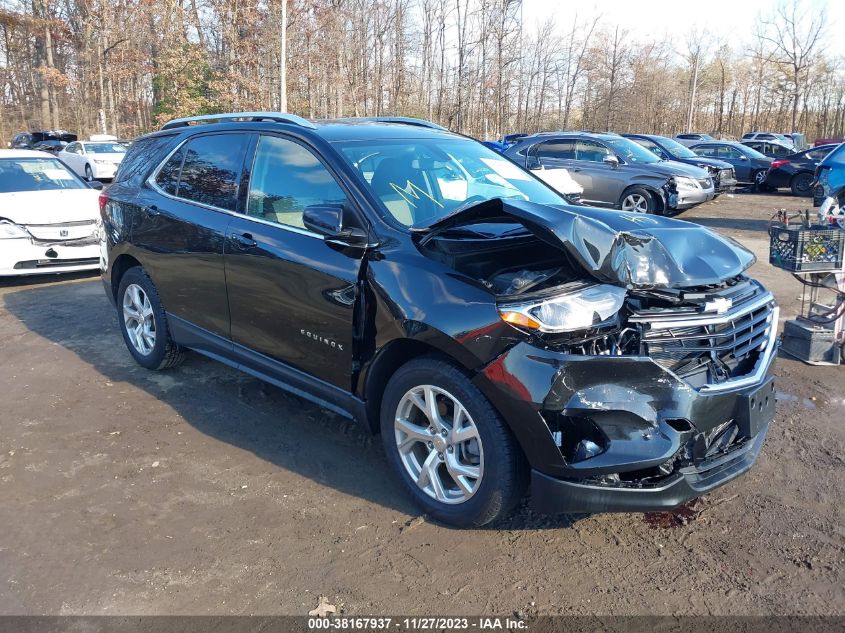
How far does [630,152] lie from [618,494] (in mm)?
12814

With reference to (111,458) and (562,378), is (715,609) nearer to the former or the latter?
(562,378)

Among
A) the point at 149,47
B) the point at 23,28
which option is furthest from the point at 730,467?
the point at 23,28

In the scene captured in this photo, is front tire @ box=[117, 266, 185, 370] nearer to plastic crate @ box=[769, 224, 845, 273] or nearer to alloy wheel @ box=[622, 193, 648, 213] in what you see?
plastic crate @ box=[769, 224, 845, 273]

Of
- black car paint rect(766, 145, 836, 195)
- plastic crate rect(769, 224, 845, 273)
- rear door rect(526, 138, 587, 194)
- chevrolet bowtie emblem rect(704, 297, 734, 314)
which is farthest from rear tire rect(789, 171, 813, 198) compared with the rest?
chevrolet bowtie emblem rect(704, 297, 734, 314)

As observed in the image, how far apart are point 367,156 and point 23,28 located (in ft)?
157

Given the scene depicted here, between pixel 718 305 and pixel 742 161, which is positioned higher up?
pixel 742 161

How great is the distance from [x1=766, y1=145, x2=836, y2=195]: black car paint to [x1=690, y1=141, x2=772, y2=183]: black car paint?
0.55 metres

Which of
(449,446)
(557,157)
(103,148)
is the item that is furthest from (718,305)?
(103,148)

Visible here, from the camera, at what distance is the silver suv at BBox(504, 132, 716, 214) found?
1362 cm

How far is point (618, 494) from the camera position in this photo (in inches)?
106

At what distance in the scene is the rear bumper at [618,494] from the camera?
8.86ft

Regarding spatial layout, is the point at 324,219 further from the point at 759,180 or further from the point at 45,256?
the point at 759,180

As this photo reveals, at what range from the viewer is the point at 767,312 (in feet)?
10.8

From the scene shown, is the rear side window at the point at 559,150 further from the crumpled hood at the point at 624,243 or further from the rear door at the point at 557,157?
the crumpled hood at the point at 624,243
